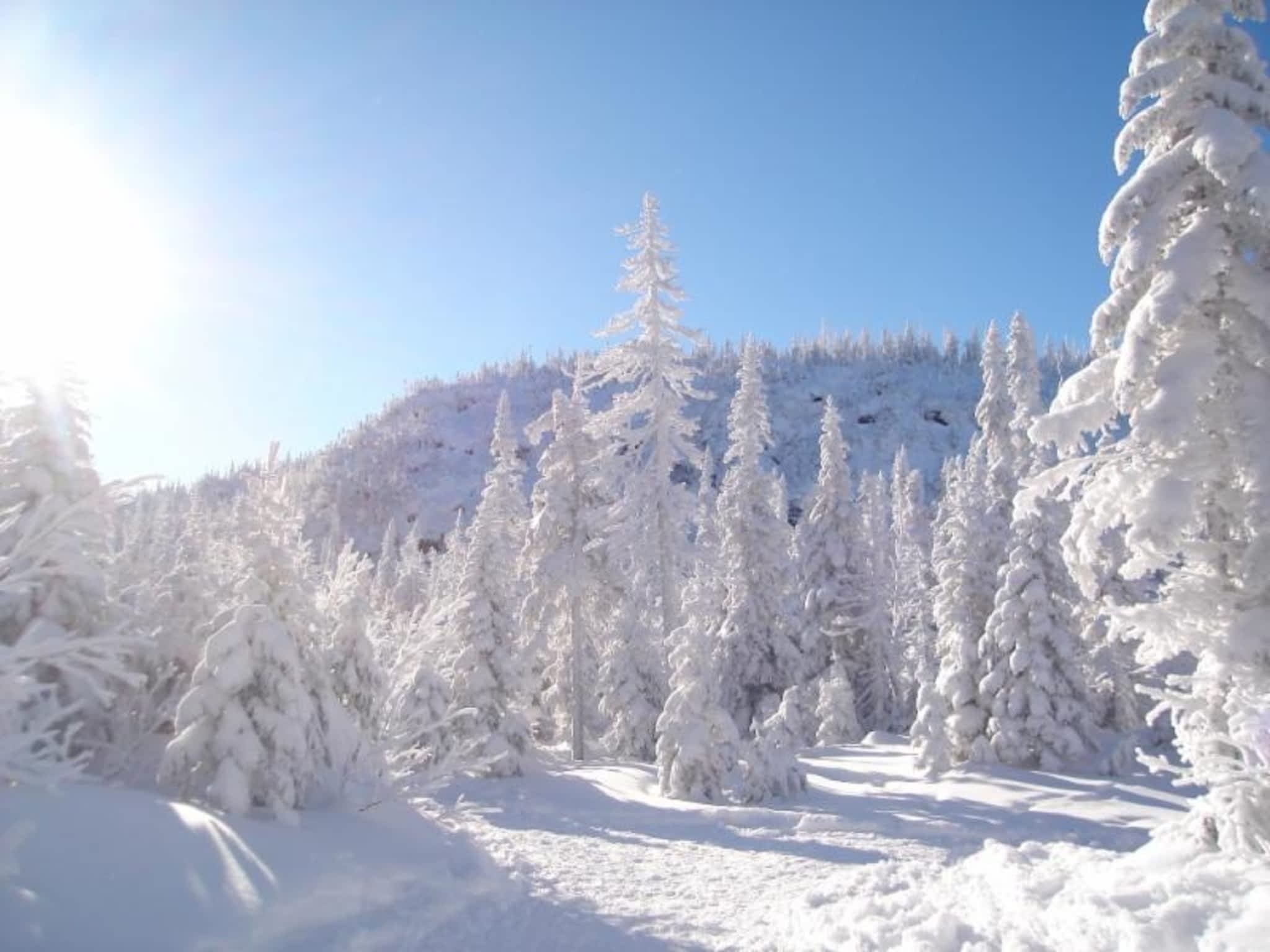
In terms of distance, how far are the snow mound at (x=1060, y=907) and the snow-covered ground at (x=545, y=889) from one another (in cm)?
2

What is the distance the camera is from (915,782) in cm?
2144

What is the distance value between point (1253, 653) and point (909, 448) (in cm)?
17488

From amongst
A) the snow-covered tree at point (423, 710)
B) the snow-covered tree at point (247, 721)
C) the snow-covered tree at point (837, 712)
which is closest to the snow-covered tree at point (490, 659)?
the snow-covered tree at point (423, 710)

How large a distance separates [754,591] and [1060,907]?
81.4 ft

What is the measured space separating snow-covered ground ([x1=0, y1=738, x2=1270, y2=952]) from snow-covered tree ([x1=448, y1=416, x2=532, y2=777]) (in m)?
8.44

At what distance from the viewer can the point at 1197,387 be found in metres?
7.41

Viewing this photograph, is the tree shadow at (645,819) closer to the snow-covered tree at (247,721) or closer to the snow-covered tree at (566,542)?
the snow-covered tree at (247,721)

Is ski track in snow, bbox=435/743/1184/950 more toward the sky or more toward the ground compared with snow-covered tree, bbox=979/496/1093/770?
more toward the ground

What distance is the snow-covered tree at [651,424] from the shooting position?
79.2 ft

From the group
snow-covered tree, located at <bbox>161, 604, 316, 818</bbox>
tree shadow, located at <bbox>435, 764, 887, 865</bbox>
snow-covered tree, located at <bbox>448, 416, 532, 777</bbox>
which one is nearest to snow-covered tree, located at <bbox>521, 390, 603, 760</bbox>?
snow-covered tree, located at <bbox>448, 416, 532, 777</bbox>

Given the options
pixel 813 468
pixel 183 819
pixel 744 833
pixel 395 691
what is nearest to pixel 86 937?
pixel 183 819

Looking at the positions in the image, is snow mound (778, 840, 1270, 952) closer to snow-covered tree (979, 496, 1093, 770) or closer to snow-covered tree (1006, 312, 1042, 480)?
snow-covered tree (979, 496, 1093, 770)

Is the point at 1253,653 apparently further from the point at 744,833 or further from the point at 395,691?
the point at 395,691

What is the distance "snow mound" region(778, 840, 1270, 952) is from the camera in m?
5.86
